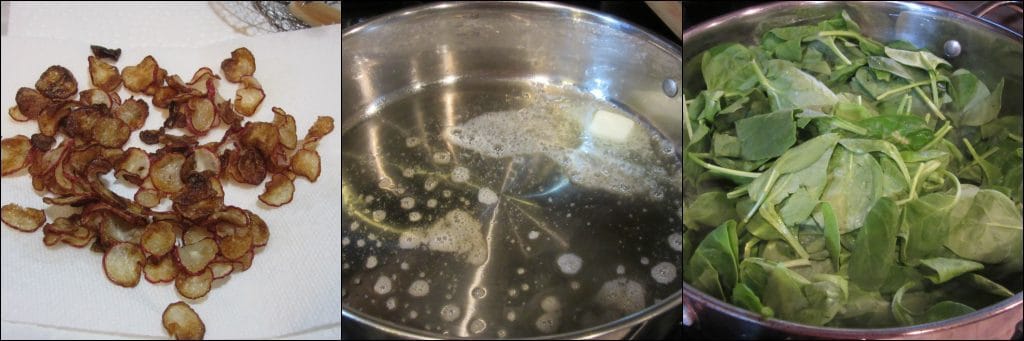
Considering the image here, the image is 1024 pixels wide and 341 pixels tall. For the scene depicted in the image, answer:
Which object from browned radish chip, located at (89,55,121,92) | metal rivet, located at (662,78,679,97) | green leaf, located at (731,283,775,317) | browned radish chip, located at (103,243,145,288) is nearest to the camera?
green leaf, located at (731,283,775,317)

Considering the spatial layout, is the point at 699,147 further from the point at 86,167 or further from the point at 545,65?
the point at 86,167

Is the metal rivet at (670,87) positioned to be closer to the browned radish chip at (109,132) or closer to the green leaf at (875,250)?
the green leaf at (875,250)

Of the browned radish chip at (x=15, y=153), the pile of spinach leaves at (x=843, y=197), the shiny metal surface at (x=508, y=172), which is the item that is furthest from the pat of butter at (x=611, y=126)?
the browned radish chip at (x=15, y=153)

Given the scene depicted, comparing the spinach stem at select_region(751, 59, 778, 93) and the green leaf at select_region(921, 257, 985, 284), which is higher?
the spinach stem at select_region(751, 59, 778, 93)

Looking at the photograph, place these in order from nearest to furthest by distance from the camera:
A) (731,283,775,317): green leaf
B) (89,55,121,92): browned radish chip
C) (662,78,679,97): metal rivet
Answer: (731,283,775,317): green leaf
(89,55,121,92): browned radish chip
(662,78,679,97): metal rivet

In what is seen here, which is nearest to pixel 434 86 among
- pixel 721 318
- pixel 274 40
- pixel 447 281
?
pixel 274 40

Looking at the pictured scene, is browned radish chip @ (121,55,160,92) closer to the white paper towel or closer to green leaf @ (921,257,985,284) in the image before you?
the white paper towel

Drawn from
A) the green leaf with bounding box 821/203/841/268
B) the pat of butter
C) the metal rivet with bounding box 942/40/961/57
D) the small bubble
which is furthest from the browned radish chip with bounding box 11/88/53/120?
the metal rivet with bounding box 942/40/961/57
